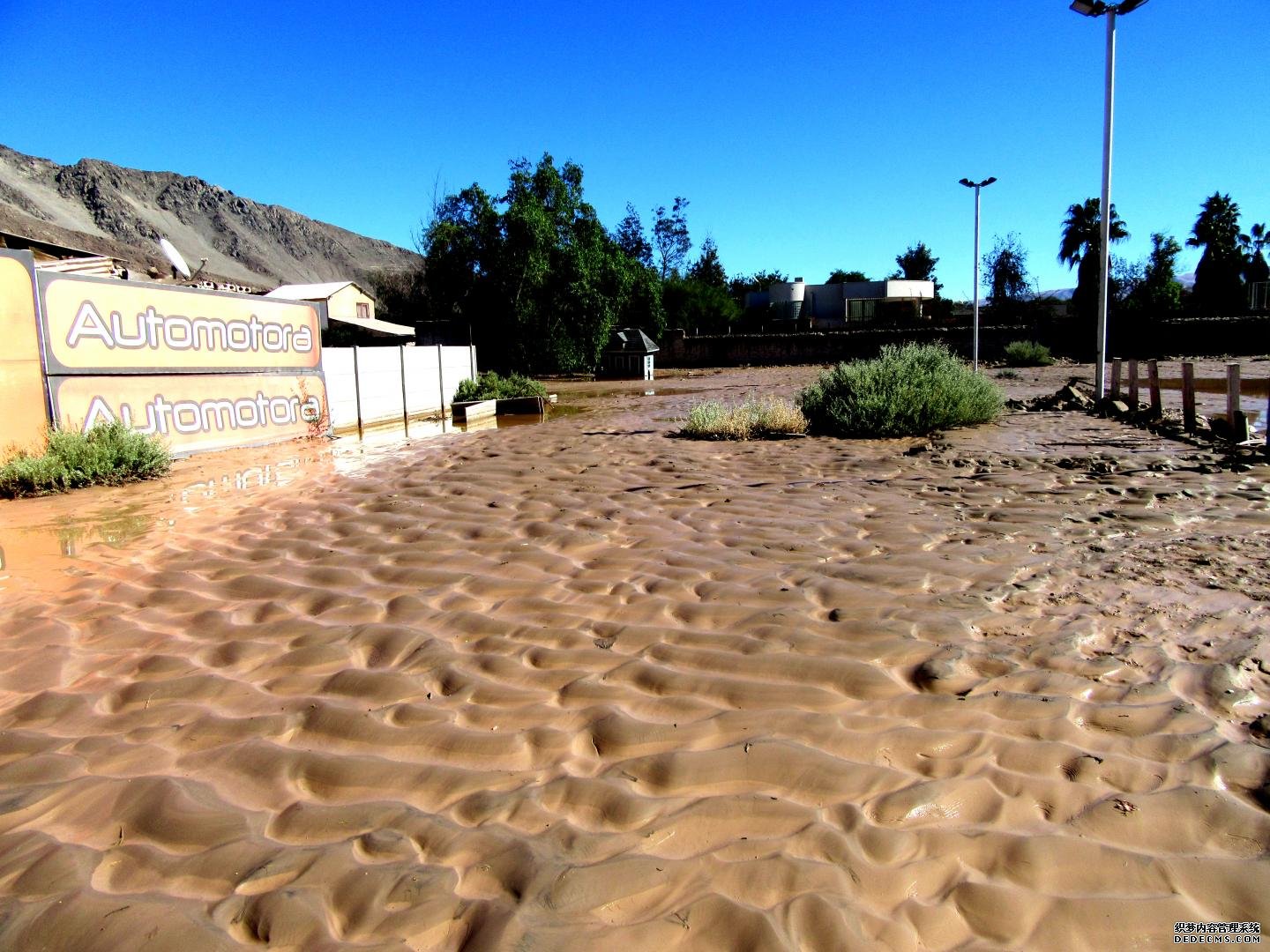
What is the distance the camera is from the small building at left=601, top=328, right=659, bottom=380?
127 ft

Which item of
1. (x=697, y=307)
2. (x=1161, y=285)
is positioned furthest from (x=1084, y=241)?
(x=697, y=307)

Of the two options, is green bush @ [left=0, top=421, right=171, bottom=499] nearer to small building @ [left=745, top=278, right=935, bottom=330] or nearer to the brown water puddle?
the brown water puddle

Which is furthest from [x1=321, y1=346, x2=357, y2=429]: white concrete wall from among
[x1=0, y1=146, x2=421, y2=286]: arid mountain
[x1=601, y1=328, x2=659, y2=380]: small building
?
[x1=0, y1=146, x2=421, y2=286]: arid mountain

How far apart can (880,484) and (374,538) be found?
447cm

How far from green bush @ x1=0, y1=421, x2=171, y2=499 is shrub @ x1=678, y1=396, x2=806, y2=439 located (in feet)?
22.8

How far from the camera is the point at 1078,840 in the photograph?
242 centimetres

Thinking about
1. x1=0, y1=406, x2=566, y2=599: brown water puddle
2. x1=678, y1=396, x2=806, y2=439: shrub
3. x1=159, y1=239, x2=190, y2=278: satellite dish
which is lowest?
x1=0, y1=406, x2=566, y2=599: brown water puddle

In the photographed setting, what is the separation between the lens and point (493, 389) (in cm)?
2411

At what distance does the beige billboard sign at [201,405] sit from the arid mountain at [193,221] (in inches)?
2213

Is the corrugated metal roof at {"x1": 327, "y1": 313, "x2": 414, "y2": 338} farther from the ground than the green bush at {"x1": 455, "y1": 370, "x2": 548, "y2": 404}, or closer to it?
farther from the ground

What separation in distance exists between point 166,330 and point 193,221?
10014 cm

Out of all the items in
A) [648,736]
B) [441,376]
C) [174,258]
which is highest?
[174,258]

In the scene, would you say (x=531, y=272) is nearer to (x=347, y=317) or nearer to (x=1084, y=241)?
(x=347, y=317)

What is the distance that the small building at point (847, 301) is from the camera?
198 feet
